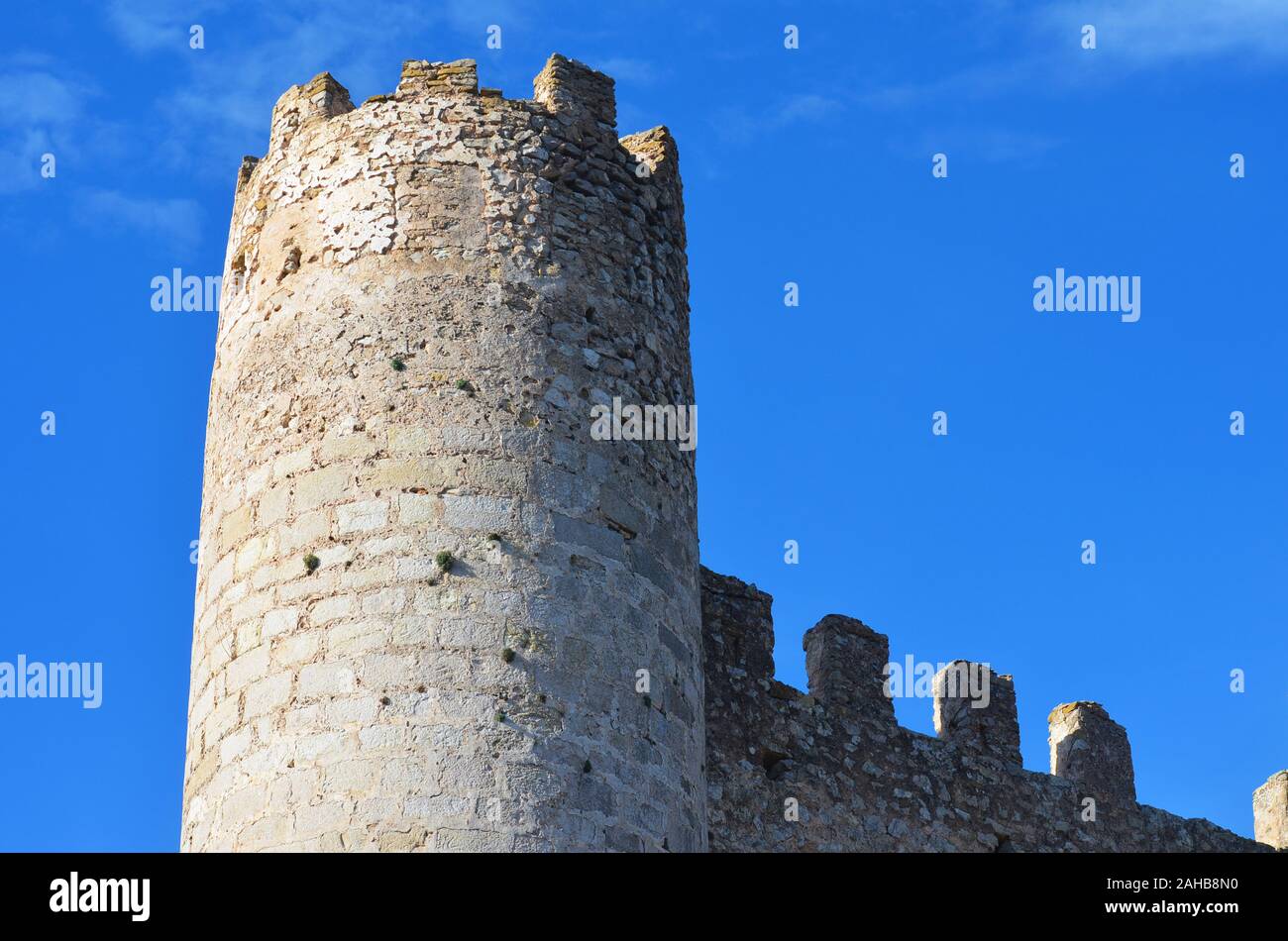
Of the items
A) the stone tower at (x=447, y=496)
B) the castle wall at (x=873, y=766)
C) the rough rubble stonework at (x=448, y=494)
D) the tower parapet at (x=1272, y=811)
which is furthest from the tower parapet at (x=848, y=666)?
the tower parapet at (x=1272, y=811)

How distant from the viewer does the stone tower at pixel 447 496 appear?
11.3m

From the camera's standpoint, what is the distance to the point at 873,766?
15.3m

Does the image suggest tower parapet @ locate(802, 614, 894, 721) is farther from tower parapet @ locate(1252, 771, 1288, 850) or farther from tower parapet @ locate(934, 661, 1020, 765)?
tower parapet @ locate(1252, 771, 1288, 850)

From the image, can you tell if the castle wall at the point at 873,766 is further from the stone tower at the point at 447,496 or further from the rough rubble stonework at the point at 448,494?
the stone tower at the point at 447,496

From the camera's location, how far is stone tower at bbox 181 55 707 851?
37.1 feet

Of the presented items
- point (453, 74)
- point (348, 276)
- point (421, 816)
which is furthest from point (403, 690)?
point (453, 74)

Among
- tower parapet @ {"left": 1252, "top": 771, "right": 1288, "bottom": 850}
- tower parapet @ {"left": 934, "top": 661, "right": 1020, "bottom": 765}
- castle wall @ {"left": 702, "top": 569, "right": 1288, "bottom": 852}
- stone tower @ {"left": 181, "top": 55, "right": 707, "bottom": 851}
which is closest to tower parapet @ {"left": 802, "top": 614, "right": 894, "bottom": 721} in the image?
castle wall @ {"left": 702, "top": 569, "right": 1288, "bottom": 852}

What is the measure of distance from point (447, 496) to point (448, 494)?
0.5 inches

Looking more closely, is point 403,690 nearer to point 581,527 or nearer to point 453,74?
point 581,527

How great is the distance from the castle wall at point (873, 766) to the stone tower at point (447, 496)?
1.91m

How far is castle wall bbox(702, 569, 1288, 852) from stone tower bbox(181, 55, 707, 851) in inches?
75.0
